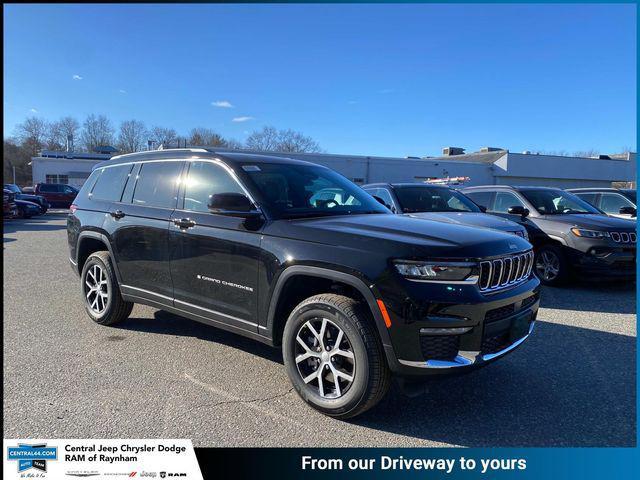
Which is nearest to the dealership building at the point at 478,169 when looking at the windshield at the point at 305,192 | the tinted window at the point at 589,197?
the tinted window at the point at 589,197

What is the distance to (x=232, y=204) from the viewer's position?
11.3 feet

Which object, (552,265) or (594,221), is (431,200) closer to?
(552,265)

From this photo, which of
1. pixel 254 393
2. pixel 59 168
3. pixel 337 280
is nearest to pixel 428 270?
pixel 337 280

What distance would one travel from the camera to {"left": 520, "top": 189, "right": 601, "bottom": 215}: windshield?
8133 mm

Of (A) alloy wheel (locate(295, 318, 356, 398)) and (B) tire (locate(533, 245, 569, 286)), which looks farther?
(B) tire (locate(533, 245, 569, 286))

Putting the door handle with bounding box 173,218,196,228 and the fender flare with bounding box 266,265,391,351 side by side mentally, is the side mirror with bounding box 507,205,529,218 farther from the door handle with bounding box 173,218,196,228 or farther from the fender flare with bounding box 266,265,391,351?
the door handle with bounding box 173,218,196,228

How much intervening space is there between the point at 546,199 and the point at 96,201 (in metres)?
7.54

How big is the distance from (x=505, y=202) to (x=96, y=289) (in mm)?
7293

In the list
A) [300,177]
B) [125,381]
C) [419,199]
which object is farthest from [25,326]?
[419,199]

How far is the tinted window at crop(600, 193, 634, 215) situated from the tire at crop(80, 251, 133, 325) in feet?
33.3

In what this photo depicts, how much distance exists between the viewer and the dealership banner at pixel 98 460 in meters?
2.75

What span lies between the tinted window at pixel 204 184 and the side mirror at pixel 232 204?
0.37 meters

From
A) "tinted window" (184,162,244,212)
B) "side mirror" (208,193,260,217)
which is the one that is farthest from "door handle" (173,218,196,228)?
"side mirror" (208,193,260,217)

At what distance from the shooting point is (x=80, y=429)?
2.95 meters
